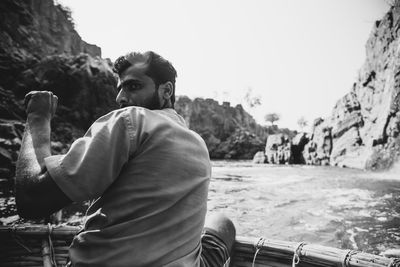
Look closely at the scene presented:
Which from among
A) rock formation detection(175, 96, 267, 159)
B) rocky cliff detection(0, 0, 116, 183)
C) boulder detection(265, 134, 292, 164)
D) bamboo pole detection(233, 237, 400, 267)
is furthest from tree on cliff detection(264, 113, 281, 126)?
bamboo pole detection(233, 237, 400, 267)

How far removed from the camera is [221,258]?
1634 millimetres

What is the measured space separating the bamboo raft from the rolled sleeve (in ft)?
5.49

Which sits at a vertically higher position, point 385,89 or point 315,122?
point 385,89

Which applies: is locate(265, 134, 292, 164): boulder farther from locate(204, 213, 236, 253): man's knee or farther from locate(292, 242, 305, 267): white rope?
locate(204, 213, 236, 253): man's knee

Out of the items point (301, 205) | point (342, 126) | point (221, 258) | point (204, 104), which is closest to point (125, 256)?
point (221, 258)

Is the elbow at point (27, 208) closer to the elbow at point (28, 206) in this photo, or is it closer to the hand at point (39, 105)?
the elbow at point (28, 206)

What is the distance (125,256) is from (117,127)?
49cm

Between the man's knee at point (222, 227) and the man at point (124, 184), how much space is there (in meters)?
0.78

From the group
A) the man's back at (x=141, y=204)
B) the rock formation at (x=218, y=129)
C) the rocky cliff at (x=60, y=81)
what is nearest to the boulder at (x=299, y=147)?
the rock formation at (x=218, y=129)

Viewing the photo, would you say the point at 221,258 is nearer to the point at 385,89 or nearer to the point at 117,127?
the point at 117,127

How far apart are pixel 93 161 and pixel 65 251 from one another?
6.72 ft

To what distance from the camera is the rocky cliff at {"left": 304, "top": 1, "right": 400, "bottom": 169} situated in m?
18.1

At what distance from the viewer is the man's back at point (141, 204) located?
90 centimetres

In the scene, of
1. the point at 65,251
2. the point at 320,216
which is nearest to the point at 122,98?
the point at 65,251
